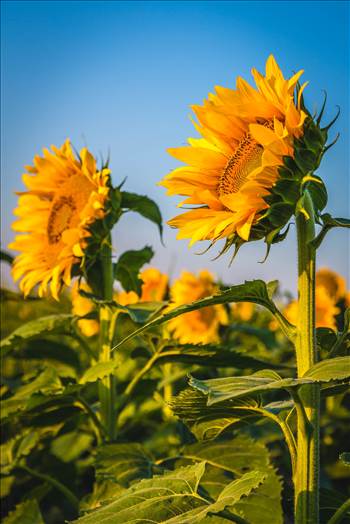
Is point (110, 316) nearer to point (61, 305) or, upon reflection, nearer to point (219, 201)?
point (219, 201)

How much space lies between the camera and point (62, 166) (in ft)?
7.40

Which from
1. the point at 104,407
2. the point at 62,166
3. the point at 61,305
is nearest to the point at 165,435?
the point at 104,407

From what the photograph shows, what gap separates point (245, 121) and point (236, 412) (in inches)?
18.6

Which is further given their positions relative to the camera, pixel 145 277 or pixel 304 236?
pixel 145 277

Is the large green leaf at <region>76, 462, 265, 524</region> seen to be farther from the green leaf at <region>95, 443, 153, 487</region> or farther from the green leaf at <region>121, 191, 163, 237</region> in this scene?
the green leaf at <region>121, 191, 163, 237</region>

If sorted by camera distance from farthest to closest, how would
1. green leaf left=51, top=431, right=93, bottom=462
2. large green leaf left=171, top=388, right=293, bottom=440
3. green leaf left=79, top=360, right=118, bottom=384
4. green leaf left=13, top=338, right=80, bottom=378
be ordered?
green leaf left=51, top=431, right=93, bottom=462 → green leaf left=13, top=338, right=80, bottom=378 → green leaf left=79, top=360, right=118, bottom=384 → large green leaf left=171, top=388, right=293, bottom=440

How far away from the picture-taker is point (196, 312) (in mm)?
3555

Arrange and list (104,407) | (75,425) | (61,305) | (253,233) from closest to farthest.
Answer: (253,233), (104,407), (75,425), (61,305)

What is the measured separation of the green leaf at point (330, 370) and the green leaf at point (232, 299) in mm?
165

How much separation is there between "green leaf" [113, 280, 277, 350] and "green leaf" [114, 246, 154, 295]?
0.97 metres

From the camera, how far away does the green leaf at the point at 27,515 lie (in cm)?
187

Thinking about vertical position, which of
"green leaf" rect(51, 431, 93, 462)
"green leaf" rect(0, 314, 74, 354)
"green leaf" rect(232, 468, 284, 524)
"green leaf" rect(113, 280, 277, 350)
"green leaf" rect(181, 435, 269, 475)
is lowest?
"green leaf" rect(51, 431, 93, 462)

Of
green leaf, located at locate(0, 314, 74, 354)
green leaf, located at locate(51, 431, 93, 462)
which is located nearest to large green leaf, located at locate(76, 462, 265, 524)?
green leaf, located at locate(0, 314, 74, 354)

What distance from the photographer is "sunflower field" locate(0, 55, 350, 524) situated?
3.83 ft
